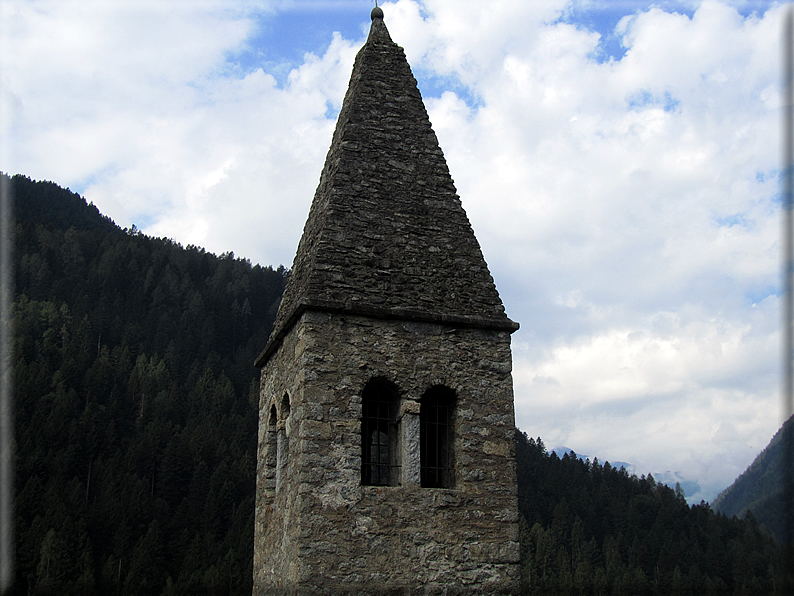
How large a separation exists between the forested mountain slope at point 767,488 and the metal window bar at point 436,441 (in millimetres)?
3936

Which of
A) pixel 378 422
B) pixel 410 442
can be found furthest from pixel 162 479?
pixel 410 442

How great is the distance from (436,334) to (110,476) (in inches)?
2540

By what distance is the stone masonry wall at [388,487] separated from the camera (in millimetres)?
8977

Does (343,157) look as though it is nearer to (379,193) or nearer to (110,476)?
(379,193)

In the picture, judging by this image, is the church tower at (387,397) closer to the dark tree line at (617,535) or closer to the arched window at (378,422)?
the arched window at (378,422)

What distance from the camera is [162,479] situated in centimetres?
6931

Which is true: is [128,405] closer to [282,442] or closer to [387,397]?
[282,442]

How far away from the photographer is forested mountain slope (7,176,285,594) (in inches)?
2264

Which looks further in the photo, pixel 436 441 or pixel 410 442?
pixel 436 441

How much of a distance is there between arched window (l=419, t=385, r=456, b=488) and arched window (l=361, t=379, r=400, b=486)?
1.24ft

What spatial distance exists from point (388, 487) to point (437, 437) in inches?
46.4

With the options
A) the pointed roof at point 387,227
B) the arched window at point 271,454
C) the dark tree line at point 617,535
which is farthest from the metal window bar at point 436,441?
the dark tree line at point 617,535

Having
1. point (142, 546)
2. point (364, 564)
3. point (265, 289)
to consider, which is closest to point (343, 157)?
point (364, 564)

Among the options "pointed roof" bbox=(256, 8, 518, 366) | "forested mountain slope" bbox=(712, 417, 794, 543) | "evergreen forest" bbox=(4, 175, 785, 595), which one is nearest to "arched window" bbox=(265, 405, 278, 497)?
"pointed roof" bbox=(256, 8, 518, 366)
